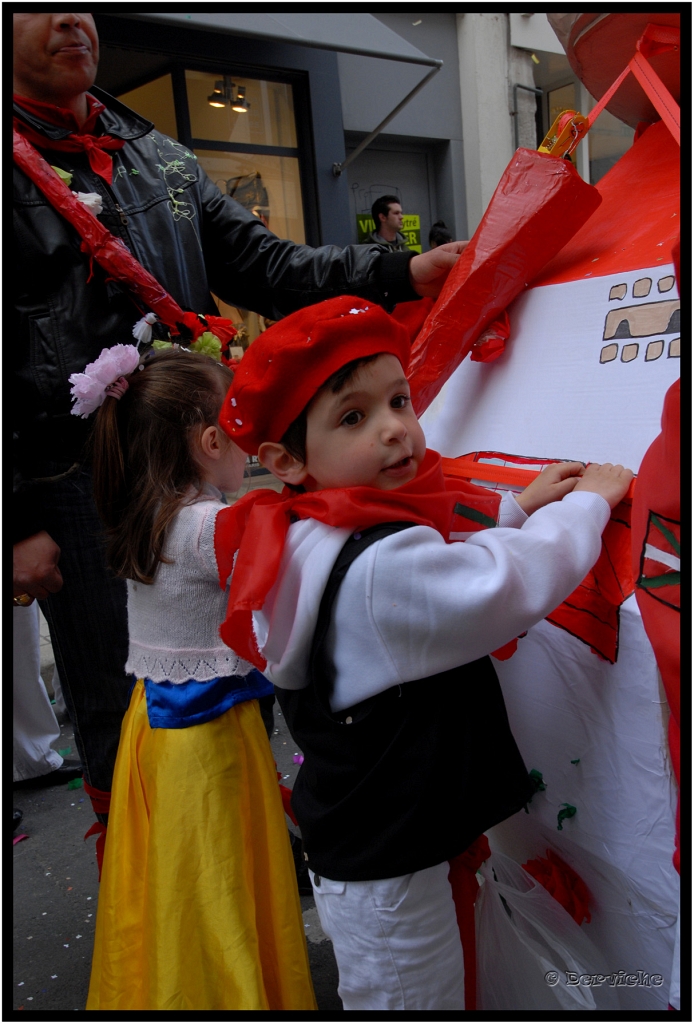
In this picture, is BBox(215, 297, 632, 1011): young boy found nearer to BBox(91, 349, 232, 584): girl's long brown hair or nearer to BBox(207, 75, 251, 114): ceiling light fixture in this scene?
BBox(91, 349, 232, 584): girl's long brown hair

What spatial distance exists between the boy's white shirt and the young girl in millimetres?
453

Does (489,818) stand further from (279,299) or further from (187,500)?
(279,299)

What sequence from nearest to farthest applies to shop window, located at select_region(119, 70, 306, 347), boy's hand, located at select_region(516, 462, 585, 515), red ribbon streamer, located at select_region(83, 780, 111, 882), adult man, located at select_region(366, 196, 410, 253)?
boy's hand, located at select_region(516, 462, 585, 515)
red ribbon streamer, located at select_region(83, 780, 111, 882)
shop window, located at select_region(119, 70, 306, 347)
adult man, located at select_region(366, 196, 410, 253)

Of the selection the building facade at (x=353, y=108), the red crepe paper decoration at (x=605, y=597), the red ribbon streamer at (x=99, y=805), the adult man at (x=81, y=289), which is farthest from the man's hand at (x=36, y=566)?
the building facade at (x=353, y=108)

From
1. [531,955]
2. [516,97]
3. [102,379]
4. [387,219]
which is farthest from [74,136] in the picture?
[516,97]

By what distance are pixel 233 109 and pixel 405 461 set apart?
5590 millimetres

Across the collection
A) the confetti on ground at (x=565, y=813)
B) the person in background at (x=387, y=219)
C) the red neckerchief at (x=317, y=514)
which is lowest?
the confetti on ground at (x=565, y=813)

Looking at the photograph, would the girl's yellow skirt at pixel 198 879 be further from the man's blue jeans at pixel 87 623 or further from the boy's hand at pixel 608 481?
the boy's hand at pixel 608 481

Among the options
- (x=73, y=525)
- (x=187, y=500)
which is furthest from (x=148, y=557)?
(x=73, y=525)

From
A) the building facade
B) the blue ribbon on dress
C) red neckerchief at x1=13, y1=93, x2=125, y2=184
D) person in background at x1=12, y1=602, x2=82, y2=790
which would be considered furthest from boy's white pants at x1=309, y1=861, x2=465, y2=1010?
the building facade

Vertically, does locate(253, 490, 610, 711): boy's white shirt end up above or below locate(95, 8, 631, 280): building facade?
below

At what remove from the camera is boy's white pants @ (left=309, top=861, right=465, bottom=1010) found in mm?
1006

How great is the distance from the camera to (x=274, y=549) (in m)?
1.00

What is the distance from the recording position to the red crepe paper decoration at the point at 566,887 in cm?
113
